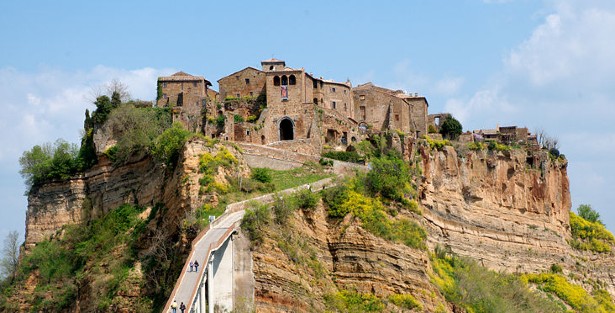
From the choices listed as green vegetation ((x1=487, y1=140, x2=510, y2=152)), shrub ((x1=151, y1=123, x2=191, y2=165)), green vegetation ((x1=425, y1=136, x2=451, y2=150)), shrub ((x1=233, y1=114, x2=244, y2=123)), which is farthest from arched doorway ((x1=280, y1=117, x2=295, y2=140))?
green vegetation ((x1=487, y1=140, x2=510, y2=152))

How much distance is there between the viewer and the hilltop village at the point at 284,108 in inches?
2997

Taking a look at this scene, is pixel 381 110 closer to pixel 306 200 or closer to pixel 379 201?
pixel 379 201

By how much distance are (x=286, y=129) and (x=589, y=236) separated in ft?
96.3

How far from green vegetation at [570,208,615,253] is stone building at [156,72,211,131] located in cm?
3157

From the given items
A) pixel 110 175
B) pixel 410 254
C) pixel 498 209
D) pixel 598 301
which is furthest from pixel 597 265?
pixel 110 175

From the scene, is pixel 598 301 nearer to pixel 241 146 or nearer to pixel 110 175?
pixel 241 146

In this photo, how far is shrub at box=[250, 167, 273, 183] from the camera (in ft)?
218

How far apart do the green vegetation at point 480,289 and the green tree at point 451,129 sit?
1294cm

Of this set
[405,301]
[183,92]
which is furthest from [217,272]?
[183,92]

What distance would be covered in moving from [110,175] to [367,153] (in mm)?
16449

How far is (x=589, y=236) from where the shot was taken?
9331cm

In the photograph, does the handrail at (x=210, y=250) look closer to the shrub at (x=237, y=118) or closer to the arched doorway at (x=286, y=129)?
the shrub at (x=237, y=118)

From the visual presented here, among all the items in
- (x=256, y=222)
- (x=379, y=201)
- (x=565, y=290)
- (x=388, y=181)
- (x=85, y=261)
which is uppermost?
(x=388, y=181)

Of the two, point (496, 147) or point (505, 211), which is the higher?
point (496, 147)
